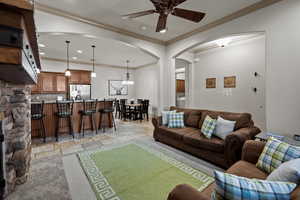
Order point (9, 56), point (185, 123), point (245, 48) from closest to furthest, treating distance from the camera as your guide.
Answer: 1. point (9, 56)
2. point (185, 123)
3. point (245, 48)

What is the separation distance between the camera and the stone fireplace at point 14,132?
1778 millimetres

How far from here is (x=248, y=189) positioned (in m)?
0.76

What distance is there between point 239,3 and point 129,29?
2.57 meters

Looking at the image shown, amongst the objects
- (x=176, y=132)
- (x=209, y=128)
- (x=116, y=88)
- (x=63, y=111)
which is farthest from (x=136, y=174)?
(x=116, y=88)

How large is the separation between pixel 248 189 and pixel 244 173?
33.8 inches

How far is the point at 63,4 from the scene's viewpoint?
2701mm

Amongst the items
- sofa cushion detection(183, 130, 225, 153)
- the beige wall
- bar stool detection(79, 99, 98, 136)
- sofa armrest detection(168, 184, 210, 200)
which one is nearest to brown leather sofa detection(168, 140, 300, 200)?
sofa armrest detection(168, 184, 210, 200)

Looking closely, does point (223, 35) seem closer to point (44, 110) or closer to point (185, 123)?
point (185, 123)

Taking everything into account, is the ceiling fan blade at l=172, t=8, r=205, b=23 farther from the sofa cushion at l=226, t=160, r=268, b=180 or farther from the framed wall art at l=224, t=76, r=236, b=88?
the framed wall art at l=224, t=76, r=236, b=88

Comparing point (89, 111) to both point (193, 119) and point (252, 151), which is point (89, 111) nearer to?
point (193, 119)

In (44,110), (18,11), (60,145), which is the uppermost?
(18,11)

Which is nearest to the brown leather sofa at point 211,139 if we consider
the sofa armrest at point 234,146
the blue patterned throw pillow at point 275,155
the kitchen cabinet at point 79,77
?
the sofa armrest at point 234,146

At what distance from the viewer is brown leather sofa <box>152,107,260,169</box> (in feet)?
7.30

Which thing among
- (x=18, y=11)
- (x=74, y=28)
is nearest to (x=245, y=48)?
Answer: (x=74, y=28)
